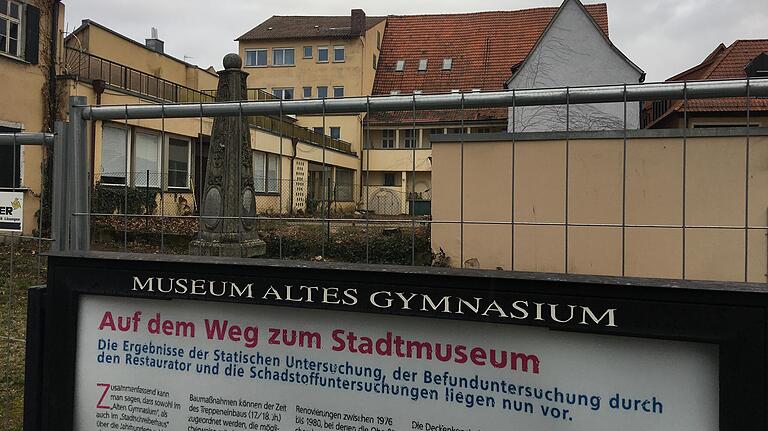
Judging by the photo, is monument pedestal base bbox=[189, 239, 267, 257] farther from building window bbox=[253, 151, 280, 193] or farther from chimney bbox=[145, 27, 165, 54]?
chimney bbox=[145, 27, 165, 54]

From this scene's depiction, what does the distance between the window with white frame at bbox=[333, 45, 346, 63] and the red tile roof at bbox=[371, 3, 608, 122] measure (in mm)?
3657

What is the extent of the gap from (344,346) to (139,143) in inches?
123

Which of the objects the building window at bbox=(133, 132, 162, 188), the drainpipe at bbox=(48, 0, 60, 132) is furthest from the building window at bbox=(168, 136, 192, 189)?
the drainpipe at bbox=(48, 0, 60, 132)

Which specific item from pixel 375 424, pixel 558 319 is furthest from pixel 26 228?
pixel 558 319

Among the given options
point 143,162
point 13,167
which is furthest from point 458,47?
point 13,167

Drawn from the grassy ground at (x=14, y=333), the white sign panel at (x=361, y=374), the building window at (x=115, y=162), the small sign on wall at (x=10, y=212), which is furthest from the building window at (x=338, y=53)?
the white sign panel at (x=361, y=374)

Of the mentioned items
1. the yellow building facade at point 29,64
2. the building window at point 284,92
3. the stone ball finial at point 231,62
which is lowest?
the stone ball finial at point 231,62

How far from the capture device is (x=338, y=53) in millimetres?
46562

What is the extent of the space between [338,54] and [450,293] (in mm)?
46341

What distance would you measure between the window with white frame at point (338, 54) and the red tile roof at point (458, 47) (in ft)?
12.0

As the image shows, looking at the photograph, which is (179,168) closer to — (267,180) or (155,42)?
(267,180)

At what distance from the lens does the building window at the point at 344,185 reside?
9.23 feet

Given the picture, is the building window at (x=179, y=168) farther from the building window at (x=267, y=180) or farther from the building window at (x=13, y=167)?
the building window at (x=13, y=167)

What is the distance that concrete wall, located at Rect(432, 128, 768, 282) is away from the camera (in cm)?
309
